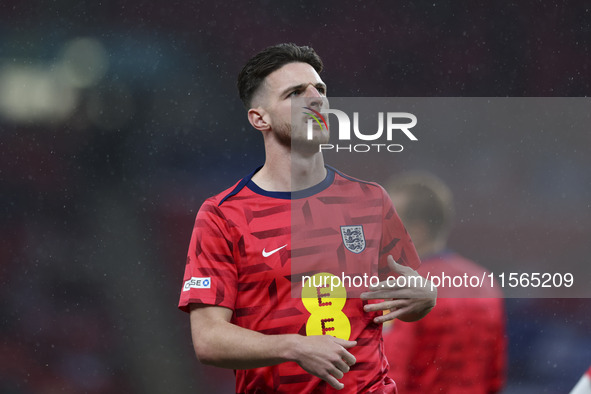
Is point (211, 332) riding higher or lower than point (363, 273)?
lower

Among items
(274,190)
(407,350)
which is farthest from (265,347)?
(407,350)

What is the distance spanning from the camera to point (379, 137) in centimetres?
265

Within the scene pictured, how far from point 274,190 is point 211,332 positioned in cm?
57

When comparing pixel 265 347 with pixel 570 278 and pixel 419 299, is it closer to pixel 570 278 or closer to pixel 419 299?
pixel 419 299

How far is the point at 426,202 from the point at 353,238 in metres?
0.57

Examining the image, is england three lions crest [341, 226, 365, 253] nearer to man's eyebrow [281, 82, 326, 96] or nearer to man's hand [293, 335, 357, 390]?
man's hand [293, 335, 357, 390]

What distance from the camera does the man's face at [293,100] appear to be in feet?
7.79

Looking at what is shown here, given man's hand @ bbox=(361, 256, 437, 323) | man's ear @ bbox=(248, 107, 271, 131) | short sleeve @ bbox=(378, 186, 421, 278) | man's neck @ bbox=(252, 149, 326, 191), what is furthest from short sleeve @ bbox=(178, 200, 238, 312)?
short sleeve @ bbox=(378, 186, 421, 278)

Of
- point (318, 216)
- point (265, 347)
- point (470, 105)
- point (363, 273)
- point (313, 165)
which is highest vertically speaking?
point (470, 105)

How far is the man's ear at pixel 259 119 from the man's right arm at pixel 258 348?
695 mm

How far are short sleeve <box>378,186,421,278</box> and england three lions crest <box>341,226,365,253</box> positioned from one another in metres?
0.10

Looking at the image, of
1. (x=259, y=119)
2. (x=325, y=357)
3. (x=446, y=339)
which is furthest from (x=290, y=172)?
(x=446, y=339)

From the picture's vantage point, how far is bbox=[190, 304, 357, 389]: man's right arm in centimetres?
200

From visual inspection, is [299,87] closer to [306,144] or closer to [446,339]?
[306,144]
